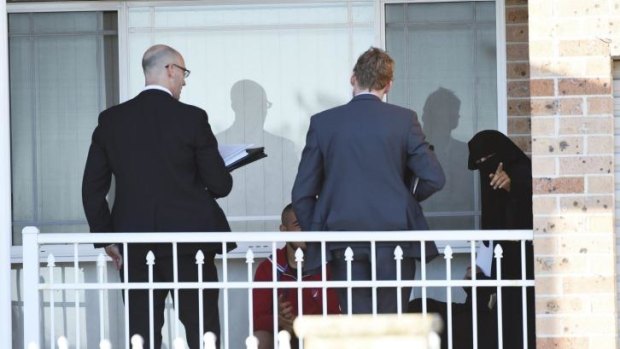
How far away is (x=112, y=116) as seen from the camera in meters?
6.93

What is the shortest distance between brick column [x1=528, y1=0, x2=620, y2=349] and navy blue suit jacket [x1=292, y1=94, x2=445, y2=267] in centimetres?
52

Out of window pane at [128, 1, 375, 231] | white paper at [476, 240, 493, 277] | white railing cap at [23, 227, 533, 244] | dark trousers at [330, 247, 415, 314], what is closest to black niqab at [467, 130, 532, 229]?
white paper at [476, 240, 493, 277]

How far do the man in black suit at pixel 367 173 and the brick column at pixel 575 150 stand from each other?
20.0 inches

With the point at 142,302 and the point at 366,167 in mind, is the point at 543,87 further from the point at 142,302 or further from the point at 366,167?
the point at 142,302

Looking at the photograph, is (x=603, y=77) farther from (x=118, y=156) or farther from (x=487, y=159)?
(x=118, y=156)

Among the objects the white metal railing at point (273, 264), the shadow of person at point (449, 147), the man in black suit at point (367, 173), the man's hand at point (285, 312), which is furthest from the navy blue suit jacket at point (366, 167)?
the shadow of person at point (449, 147)

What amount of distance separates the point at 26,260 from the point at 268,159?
7.37 ft

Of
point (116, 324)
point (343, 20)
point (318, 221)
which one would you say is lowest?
point (116, 324)

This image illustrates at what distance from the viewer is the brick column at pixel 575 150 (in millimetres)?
6586

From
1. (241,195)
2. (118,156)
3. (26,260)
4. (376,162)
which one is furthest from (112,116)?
(241,195)

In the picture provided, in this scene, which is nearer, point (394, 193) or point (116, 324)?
point (394, 193)

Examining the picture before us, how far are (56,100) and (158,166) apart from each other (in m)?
2.14

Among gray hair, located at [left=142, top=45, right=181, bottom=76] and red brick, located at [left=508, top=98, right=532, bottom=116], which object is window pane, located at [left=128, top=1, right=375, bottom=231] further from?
gray hair, located at [left=142, top=45, right=181, bottom=76]

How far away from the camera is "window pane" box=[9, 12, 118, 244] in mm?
8766
